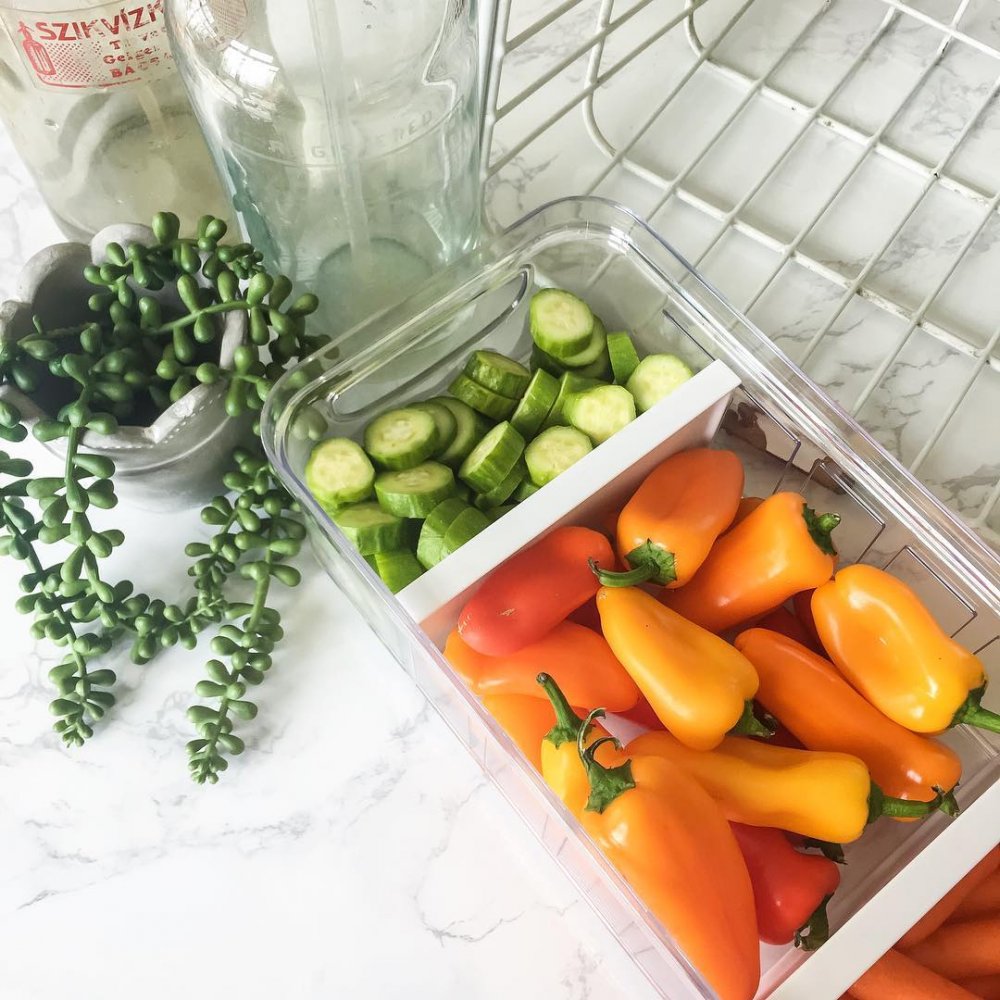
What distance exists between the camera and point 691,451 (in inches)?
28.0

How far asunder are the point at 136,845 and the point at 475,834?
0.74ft

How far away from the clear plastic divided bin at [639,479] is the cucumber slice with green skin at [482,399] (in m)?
0.03

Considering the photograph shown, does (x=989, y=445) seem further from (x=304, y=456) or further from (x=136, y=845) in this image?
(x=136, y=845)

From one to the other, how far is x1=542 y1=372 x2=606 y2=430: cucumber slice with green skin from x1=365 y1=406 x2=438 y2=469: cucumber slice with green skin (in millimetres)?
87

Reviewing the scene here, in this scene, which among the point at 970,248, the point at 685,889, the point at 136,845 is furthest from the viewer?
the point at 970,248

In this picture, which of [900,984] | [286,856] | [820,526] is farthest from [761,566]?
[286,856]

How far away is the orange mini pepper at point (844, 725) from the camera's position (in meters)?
0.62

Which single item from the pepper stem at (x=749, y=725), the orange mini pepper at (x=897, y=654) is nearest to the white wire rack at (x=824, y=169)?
the orange mini pepper at (x=897, y=654)

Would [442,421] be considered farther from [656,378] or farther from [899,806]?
[899,806]

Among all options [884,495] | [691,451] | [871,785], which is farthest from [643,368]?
[871,785]

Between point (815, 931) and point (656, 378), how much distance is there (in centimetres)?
37

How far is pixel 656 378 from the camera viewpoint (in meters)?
0.72

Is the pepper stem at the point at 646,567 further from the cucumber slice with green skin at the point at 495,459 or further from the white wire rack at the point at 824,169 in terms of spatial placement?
the white wire rack at the point at 824,169

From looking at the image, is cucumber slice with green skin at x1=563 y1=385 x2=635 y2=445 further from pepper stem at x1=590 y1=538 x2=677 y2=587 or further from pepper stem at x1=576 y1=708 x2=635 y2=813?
pepper stem at x1=576 y1=708 x2=635 y2=813
